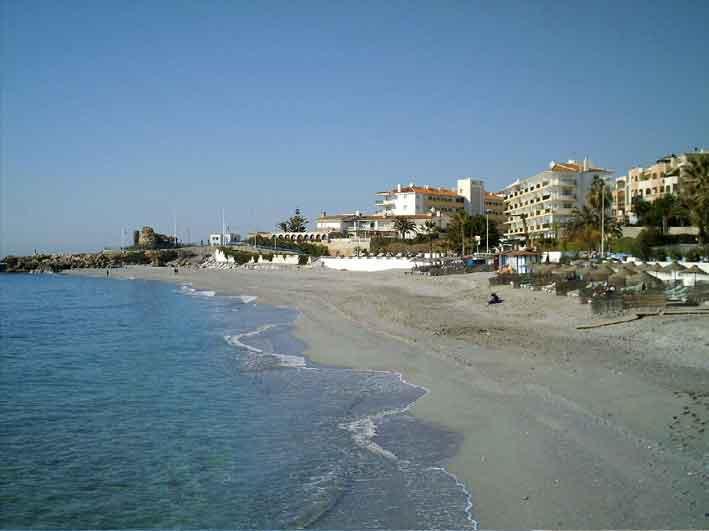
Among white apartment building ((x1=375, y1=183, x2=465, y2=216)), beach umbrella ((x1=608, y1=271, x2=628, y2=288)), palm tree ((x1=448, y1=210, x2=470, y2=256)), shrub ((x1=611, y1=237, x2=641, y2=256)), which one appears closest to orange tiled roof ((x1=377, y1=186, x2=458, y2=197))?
white apartment building ((x1=375, y1=183, x2=465, y2=216))

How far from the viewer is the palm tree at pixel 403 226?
82.7 metres

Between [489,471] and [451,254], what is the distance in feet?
196

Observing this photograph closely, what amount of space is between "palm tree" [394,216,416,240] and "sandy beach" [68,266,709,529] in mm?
57561

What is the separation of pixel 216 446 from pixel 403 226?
241ft

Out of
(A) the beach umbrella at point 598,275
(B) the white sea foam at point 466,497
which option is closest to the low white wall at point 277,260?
(A) the beach umbrella at point 598,275

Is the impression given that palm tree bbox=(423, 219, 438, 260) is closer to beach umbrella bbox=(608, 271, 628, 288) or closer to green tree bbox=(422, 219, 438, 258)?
green tree bbox=(422, 219, 438, 258)

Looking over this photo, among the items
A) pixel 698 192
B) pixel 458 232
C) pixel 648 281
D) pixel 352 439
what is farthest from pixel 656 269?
pixel 458 232

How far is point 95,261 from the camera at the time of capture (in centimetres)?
11531

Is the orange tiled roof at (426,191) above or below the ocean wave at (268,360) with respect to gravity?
above

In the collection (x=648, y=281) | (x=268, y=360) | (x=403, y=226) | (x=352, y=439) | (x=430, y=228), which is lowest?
(x=268, y=360)

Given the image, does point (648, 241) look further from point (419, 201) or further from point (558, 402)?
point (419, 201)

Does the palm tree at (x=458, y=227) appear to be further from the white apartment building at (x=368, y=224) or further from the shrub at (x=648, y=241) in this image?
the shrub at (x=648, y=241)

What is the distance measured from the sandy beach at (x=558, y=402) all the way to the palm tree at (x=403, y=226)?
57561 mm

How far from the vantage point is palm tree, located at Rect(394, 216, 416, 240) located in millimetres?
82650
